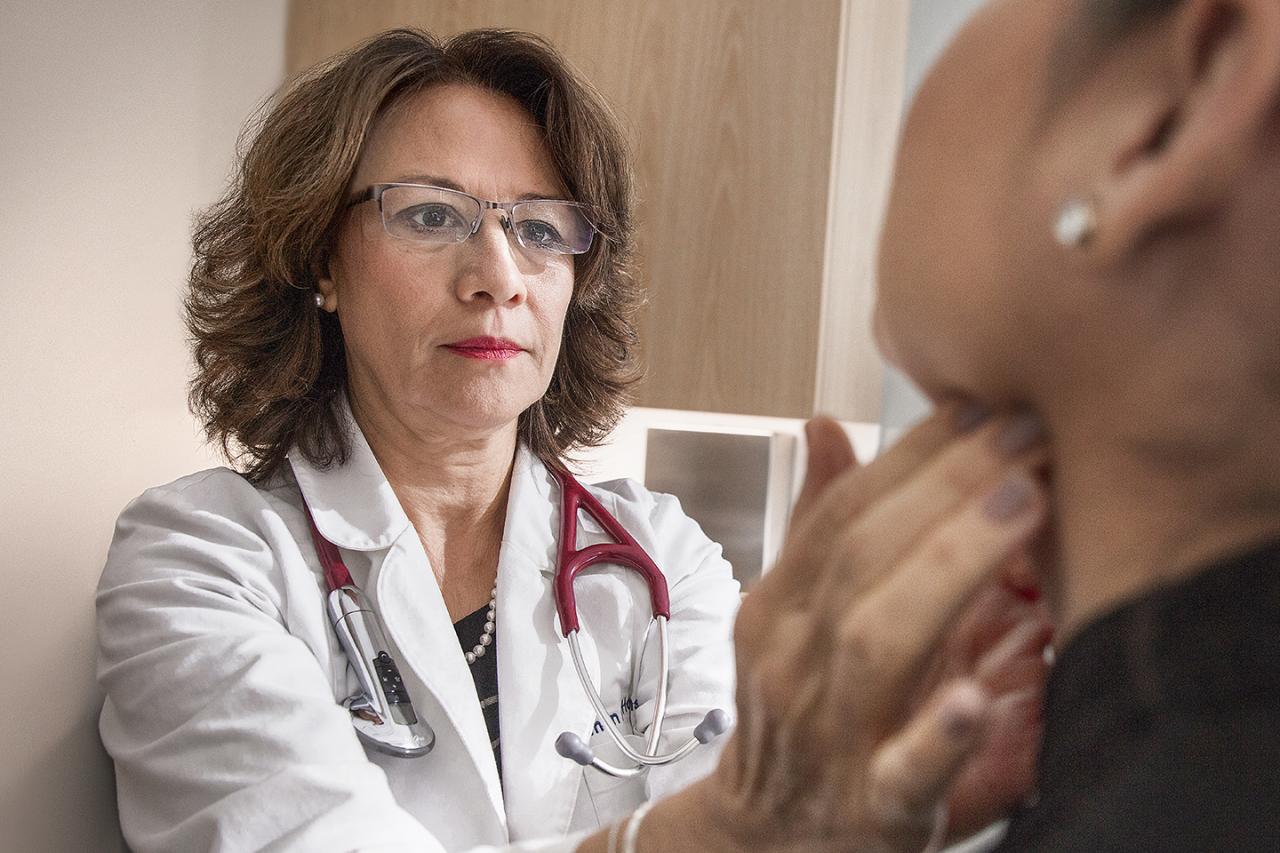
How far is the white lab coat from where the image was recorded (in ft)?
2.95

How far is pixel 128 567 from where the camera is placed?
1078 mm

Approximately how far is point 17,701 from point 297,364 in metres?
0.43

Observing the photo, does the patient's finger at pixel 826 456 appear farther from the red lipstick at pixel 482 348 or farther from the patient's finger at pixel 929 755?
the red lipstick at pixel 482 348

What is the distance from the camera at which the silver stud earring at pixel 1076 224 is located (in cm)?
28

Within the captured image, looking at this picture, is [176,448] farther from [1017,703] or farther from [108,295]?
[1017,703]

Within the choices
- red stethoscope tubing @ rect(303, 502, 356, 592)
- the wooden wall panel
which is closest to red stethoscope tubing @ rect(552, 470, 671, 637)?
red stethoscope tubing @ rect(303, 502, 356, 592)

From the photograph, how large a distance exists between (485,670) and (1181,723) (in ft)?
→ 3.18

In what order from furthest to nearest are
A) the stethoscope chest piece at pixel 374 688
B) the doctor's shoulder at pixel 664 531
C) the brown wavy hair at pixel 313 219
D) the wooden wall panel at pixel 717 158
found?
the wooden wall panel at pixel 717 158, the doctor's shoulder at pixel 664 531, the brown wavy hair at pixel 313 219, the stethoscope chest piece at pixel 374 688

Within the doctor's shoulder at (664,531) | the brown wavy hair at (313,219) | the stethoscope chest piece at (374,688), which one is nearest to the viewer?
the stethoscope chest piece at (374,688)

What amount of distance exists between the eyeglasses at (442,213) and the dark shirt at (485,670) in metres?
0.39

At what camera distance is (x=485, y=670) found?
1.19m

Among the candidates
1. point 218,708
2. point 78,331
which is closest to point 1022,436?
point 218,708

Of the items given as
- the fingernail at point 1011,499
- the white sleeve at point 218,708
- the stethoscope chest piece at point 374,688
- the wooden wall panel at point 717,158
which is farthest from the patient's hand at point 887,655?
the wooden wall panel at point 717,158

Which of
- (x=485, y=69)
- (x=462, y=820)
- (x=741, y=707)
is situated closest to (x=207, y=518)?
(x=462, y=820)
